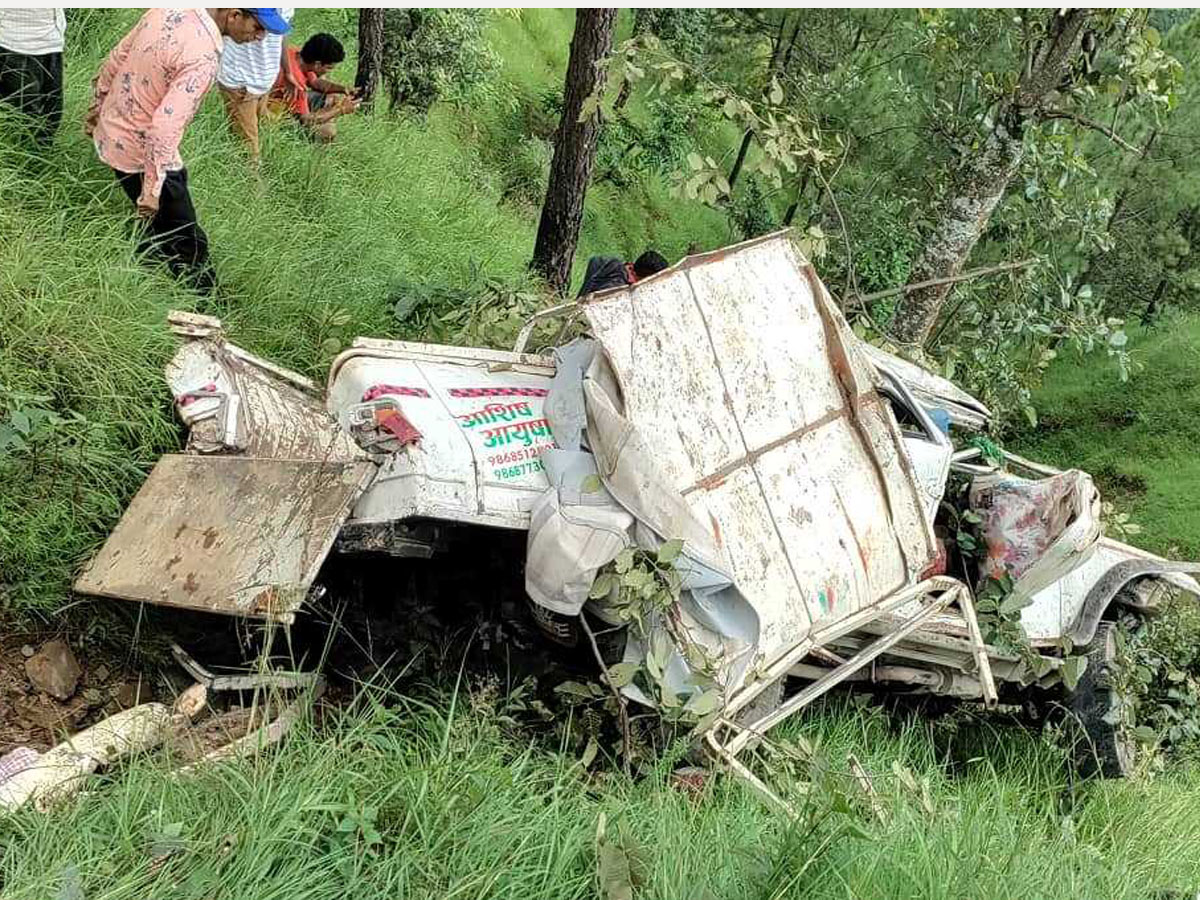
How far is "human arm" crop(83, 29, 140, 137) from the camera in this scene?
4.28m

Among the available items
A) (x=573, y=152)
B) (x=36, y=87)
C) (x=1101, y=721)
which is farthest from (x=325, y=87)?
(x=1101, y=721)

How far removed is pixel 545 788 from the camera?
10.8 ft

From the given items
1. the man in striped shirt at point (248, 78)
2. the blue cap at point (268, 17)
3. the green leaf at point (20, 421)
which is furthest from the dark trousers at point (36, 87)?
the green leaf at point (20, 421)

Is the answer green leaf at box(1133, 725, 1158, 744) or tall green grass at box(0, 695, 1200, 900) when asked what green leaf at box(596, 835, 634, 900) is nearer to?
tall green grass at box(0, 695, 1200, 900)

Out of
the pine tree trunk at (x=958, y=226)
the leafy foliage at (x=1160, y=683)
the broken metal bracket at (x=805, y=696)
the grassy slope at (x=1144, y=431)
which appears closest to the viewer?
the broken metal bracket at (x=805, y=696)

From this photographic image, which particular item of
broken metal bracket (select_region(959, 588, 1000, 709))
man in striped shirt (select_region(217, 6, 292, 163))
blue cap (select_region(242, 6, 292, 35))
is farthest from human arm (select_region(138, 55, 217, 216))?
broken metal bracket (select_region(959, 588, 1000, 709))

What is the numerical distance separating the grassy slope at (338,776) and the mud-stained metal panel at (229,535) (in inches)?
11.9

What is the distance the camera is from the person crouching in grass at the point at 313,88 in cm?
650

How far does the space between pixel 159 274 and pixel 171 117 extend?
0.66m

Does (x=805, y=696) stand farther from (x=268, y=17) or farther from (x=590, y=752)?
(x=268, y=17)

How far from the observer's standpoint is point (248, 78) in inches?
220

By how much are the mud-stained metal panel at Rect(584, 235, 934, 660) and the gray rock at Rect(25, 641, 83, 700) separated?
1.99m

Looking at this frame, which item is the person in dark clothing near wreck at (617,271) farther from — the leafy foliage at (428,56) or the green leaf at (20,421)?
the leafy foliage at (428,56)

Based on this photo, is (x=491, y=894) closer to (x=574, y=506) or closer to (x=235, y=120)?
(x=574, y=506)
